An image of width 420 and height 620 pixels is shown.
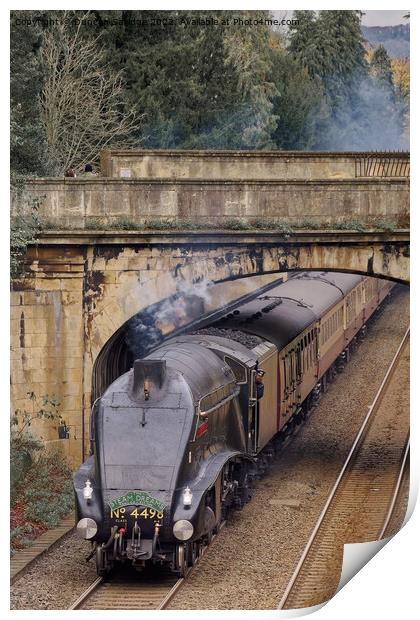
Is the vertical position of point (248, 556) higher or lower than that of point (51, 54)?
lower

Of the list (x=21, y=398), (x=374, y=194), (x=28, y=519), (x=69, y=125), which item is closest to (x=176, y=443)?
(x=28, y=519)

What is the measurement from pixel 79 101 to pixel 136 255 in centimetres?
832

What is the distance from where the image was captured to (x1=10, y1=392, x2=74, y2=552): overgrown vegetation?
20.7 m

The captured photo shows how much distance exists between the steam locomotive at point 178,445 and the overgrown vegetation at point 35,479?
2738mm

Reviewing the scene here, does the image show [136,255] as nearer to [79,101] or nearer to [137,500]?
[137,500]

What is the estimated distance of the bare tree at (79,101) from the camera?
2928 centimetres

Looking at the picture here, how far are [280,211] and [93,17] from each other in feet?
21.9

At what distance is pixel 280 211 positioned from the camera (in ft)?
78.2

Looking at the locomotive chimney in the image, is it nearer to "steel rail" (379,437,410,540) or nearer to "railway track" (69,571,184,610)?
"railway track" (69,571,184,610)

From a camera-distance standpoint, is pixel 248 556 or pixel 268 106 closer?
pixel 248 556

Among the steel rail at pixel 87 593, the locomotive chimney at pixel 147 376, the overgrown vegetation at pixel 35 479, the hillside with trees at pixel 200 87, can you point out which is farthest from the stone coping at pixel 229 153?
the steel rail at pixel 87 593

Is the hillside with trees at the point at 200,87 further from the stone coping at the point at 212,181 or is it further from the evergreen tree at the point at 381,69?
the stone coping at the point at 212,181

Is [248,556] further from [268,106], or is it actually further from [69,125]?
[268,106]

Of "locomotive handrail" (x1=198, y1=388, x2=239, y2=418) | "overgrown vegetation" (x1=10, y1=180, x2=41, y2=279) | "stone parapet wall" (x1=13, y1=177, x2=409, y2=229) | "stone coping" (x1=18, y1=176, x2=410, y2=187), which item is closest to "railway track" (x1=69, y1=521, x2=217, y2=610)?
"locomotive handrail" (x1=198, y1=388, x2=239, y2=418)
